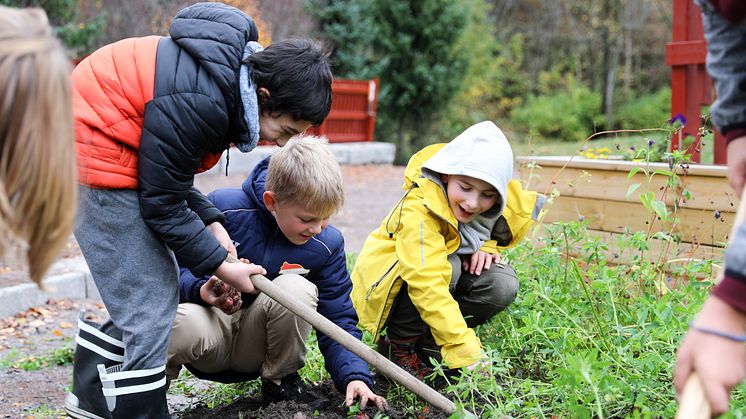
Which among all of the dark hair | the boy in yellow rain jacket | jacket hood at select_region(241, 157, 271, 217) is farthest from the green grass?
the dark hair

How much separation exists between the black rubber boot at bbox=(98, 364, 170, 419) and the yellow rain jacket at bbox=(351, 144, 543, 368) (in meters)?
0.96

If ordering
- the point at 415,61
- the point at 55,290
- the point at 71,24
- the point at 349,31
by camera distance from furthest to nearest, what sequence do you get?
the point at 415,61
the point at 349,31
the point at 71,24
the point at 55,290

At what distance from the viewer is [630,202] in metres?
4.56

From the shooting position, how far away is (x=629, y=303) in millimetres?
3387

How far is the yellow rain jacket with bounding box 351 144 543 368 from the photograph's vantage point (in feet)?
9.94

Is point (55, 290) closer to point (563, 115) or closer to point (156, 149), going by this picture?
point (156, 149)

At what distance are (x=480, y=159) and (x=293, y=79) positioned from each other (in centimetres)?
84

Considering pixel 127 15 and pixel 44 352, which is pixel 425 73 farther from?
pixel 44 352

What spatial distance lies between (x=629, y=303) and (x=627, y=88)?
2048cm

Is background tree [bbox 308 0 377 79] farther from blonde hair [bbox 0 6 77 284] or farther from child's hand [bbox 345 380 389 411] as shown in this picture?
blonde hair [bbox 0 6 77 284]

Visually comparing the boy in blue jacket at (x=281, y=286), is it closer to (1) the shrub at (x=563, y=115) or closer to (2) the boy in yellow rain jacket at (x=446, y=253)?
(2) the boy in yellow rain jacket at (x=446, y=253)

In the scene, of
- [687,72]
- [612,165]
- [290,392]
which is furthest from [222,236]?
[687,72]

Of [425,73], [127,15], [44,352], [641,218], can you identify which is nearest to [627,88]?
[425,73]

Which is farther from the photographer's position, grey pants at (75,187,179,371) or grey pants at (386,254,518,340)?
grey pants at (386,254,518,340)
